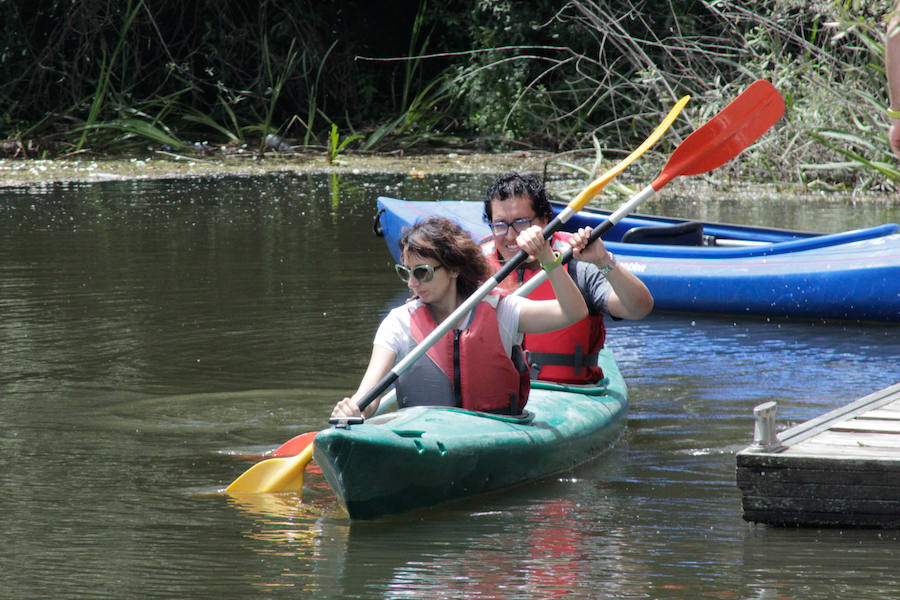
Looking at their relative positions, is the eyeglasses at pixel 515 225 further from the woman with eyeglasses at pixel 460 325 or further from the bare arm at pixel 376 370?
the bare arm at pixel 376 370

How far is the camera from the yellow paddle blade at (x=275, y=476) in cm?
364

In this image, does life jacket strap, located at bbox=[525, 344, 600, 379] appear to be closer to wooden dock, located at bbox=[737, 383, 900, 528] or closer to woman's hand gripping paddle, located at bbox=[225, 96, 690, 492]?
woman's hand gripping paddle, located at bbox=[225, 96, 690, 492]

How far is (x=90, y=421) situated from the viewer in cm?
452

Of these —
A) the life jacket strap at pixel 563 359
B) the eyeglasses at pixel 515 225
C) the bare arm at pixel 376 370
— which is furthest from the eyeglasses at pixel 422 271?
the life jacket strap at pixel 563 359

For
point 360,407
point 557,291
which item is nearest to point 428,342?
point 360,407

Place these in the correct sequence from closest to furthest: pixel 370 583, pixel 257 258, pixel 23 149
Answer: pixel 370 583 < pixel 257 258 < pixel 23 149

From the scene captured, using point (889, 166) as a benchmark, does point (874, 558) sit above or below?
below

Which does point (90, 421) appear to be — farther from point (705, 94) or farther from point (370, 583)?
point (705, 94)

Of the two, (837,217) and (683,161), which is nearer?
(683,161)

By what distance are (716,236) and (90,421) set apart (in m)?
4.21

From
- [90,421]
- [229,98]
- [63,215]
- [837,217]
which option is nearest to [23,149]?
[229,98]

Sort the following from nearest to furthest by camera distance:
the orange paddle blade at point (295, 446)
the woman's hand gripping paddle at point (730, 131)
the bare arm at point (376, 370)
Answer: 1. the bare arm at point (376, 370)
2. the orange paddle blade at point (295, 446)
3. the woman's hand gripping paddle at point (730, 131)

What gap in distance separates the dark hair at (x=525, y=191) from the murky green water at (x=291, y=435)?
82 cm

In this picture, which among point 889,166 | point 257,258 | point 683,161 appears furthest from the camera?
point 889,166
